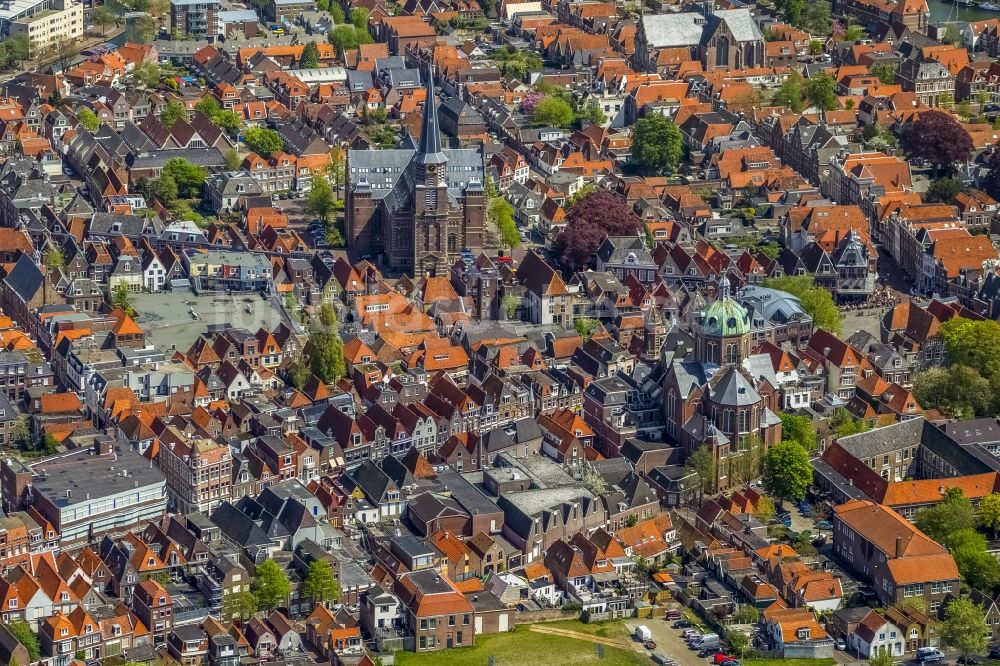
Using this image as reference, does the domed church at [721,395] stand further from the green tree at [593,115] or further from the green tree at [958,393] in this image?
the green tree at [593,115]

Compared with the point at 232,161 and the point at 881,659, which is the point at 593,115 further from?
the point at 881,659

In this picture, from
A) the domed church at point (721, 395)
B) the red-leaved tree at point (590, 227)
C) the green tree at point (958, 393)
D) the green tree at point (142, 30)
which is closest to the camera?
the domed church at point (721, 395)

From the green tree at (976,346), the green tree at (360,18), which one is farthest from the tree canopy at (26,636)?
the green tree at (360,18)

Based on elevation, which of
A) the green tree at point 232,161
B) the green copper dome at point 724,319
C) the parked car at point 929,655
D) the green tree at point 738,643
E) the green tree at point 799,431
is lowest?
the parked car at point 929,655

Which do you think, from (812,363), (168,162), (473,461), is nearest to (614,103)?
(168,162)

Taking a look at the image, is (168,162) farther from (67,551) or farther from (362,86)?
(67,551)

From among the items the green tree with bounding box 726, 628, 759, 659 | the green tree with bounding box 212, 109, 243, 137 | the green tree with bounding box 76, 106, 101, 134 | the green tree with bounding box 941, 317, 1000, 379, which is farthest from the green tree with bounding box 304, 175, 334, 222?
the green tree with bounding box 726, 628, 759, 659
